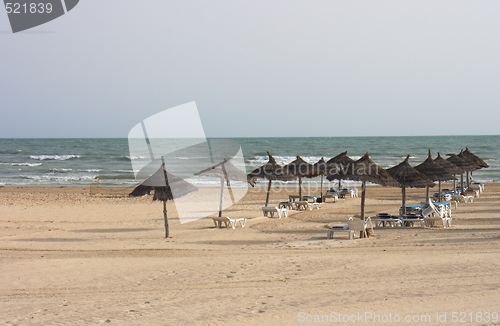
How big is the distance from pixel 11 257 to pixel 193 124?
6146 millimetres

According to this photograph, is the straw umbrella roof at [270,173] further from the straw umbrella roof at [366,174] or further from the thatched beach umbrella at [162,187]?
the thatched beach umbrella at [162,187]

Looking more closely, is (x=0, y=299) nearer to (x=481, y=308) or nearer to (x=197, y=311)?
(x=197, y=311)

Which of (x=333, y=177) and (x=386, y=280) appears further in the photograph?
(x=333, y=177)

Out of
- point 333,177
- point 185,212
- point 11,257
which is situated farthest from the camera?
point 185,212

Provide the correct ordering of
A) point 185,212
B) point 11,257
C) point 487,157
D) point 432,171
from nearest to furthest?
point 11,257
point 432,171
point 185,212
point 487,157

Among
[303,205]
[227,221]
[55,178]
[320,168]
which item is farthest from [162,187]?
[55,178]

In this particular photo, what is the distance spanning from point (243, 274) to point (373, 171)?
5.73 metres

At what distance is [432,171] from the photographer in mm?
13711

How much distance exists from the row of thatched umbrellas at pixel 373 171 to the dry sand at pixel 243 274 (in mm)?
1462

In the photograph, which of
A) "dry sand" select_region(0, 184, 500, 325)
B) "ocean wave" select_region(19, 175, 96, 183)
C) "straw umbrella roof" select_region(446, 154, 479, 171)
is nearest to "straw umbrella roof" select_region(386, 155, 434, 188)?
"dry sand" select_region(0, 184, 500, 325)

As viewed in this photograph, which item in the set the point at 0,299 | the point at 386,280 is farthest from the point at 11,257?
the point at 386,280

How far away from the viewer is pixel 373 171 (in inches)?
433

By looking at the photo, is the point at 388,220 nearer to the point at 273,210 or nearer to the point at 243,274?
the point at 273,210

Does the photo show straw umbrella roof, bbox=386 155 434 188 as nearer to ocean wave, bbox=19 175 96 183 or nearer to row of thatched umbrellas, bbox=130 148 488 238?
row of thatched umbrellas, bbox=130 148 488 238
